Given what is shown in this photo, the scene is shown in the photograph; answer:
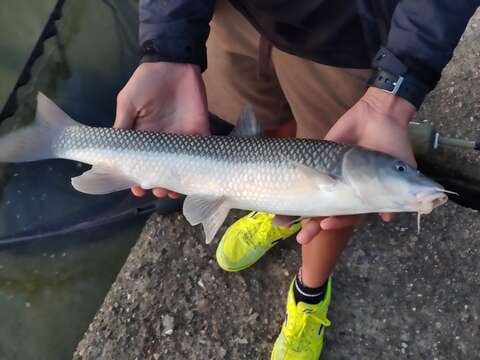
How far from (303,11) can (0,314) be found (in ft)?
8.16

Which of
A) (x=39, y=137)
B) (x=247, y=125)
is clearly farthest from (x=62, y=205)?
(x=247, y=125)

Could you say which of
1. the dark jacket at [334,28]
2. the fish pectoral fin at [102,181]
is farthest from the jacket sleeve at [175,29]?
the fish pectoral fin at [102,181]

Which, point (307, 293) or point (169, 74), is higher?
point (169, 74)

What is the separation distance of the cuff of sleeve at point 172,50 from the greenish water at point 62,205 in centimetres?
142

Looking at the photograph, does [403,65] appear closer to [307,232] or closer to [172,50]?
[307,232]

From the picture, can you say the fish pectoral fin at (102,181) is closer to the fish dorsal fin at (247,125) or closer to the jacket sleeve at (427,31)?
the fish dorsal fin at (247,125)

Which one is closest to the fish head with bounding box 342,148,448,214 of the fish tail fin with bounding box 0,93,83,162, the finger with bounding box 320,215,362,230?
the finger with bounding box 320,215,362,230

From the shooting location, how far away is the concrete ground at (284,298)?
7.98 feet

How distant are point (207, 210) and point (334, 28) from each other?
2.74 feet

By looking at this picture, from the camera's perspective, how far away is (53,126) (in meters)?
2.20

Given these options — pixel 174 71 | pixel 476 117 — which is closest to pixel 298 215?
pixel 174 71

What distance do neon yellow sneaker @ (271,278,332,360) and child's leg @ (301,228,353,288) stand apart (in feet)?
0.40

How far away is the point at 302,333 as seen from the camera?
2320 millimetres

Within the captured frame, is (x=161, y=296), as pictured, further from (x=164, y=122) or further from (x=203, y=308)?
(x=164, y=122)
